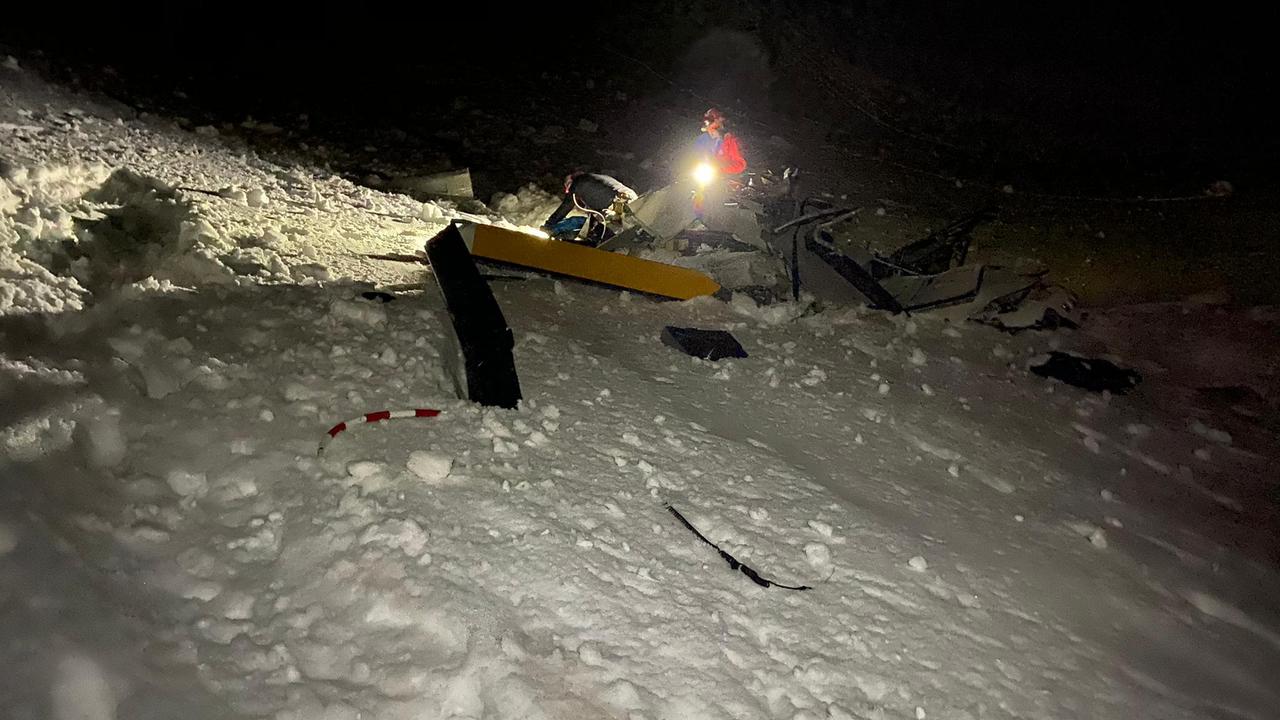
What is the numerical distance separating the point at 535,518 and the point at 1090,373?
4331mm

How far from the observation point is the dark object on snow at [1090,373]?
4785 millimetres

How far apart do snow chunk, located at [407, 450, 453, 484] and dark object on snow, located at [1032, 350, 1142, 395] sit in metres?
4.28

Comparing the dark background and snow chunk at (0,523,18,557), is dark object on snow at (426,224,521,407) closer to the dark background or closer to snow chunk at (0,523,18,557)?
snow chunk at (0,523,18,557)

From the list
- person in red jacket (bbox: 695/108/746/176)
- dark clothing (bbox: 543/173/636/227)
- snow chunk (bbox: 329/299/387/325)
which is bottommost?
snow chunk (bbox: 329/299/387/325)

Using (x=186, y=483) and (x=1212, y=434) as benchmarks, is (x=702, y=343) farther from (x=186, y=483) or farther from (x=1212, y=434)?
(x=1212, y=434)

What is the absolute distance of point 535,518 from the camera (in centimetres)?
246

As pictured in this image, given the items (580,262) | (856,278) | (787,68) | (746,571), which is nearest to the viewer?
(746,571)

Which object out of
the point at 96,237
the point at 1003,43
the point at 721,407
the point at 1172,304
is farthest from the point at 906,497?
the point at 1003,43

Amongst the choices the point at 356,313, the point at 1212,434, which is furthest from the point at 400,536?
the point at 1212,434

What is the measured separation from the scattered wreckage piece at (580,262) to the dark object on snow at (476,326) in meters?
0.45

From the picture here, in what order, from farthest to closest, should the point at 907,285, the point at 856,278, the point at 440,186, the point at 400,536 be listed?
the point at 440,186
the point at 907,285
the point at 856,278
the point at 400,536

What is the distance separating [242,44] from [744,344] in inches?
411

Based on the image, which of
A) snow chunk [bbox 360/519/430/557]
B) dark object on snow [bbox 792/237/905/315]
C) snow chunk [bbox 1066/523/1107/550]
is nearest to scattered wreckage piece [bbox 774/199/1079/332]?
dark object on snow [bbox 792/237/905/315]

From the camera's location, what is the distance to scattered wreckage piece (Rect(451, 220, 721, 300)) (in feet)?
15.8
